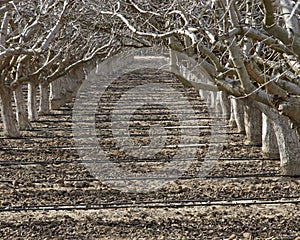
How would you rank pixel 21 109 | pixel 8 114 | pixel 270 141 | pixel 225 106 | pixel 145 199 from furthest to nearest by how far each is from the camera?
pixel 225 106
pixel 21 109
pixel 8 114
pixel 270 141
pixel 145 199

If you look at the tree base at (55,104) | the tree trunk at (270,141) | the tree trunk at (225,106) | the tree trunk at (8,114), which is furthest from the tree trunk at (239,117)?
the tree base at (55,104)

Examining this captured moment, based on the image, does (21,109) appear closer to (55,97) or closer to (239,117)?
(239,117)

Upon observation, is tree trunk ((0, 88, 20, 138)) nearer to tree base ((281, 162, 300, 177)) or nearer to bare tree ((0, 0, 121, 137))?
bare tree ((0, 0, 121, 137))

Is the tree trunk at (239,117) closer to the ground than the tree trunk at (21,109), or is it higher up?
closer to the ground

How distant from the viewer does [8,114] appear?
15047 millimetres

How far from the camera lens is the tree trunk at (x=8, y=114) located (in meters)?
14.8

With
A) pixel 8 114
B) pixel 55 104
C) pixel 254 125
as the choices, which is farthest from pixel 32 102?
pixel 254 125

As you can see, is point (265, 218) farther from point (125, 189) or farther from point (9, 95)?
point (9, 95)

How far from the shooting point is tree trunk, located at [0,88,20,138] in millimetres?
14820

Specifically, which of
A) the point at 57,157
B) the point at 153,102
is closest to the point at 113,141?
the point at 57,157

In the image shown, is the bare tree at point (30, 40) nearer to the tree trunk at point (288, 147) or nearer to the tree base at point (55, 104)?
the tree base at point (55, 104)

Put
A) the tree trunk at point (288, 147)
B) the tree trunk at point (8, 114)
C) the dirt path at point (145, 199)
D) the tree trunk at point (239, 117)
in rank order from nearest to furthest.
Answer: the dirt path at point (145, 199) → the tree trunk at point (288, 147) → the tree trunk at point (8, 114) → the tree trunk at point (239, 117)

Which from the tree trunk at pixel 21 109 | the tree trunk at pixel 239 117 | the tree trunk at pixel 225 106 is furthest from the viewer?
the tree trunk at pixel 225 106

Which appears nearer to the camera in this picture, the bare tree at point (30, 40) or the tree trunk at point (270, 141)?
the bare tree at point (30, 40)
